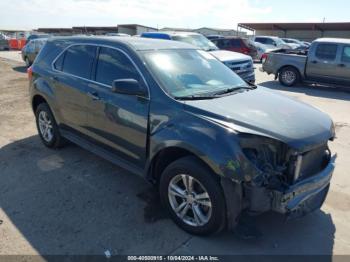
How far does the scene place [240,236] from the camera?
3309 mm

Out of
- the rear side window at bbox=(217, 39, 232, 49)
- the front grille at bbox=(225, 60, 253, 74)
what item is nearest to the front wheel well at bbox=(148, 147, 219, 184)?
the front grille at bbox=(225, 60, 253, 74)

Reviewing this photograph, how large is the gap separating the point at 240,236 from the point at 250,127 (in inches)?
42.8

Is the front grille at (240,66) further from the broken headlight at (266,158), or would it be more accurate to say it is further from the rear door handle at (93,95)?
the broken headlight at (266,158)

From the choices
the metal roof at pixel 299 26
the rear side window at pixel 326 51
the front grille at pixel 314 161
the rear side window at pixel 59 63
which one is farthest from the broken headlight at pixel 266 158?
the metal roof at pixel 299 26

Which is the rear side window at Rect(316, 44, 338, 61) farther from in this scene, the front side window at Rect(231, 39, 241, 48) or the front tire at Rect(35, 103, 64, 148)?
the front tire at Rect(35, 103, 64, 148)

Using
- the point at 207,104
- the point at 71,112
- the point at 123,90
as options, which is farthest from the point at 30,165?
the point at 207,104

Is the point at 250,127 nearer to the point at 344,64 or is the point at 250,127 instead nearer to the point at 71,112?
the point at 71,112

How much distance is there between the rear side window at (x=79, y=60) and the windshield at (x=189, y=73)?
1.00 m

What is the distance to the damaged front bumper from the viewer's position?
2.95 metres

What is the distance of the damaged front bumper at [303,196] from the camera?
2949 mm

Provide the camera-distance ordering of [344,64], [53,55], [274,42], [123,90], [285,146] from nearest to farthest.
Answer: [285,146]
[123,90]
[53,55]
[344,64]
[274,42]

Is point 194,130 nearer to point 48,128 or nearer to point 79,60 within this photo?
point 79,60

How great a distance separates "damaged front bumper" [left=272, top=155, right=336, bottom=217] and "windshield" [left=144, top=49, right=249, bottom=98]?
1407mm

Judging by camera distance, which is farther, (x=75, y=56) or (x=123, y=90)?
(x=75, y=56)
